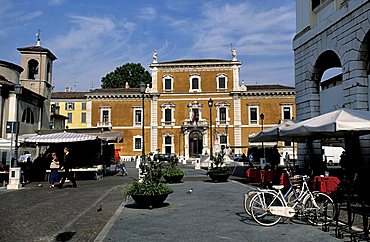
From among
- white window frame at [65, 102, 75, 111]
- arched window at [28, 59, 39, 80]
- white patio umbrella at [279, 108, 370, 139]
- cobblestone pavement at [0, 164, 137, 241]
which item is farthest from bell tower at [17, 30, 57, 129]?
white window frame at [65, 102, 75, 111]

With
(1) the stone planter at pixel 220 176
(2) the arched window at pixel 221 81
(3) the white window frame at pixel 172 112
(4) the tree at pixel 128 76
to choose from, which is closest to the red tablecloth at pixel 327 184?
(1) the stone planter at pixel 220 176

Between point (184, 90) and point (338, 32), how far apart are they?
42.3 m

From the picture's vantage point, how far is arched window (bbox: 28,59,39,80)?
3497 centimetres

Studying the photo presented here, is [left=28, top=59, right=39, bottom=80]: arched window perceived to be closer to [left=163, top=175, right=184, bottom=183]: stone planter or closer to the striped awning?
the striped awning

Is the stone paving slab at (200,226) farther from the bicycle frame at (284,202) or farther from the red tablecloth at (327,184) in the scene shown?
the red tablecloth at (327,184)

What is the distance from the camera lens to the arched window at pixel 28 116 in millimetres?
31741

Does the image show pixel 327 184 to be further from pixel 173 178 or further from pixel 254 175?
pixel 173 178

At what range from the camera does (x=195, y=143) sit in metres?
56.4

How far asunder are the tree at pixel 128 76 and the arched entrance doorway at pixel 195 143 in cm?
1895

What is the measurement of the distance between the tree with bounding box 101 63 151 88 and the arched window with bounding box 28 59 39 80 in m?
34.2

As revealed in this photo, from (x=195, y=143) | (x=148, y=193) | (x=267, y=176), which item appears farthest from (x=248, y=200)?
(x=195, y=143)

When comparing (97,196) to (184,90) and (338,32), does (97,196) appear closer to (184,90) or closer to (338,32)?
(338,32)

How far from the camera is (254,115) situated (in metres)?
56.2

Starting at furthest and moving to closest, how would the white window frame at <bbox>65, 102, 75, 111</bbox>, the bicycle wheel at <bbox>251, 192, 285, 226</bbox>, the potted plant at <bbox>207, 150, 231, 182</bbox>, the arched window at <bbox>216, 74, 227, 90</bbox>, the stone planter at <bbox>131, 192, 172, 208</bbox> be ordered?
the white window frame at <bbox>65, 102, 75, 111</bbox> < the arched window at <bbox>216, 74, 227, 90</bbox> < the potted plant at <bbox>207, 150, 231, 182</bbox> < the stone planter at <bbox>131, 192, 172, 208</bbox> < the bicycle wheel at <bbox>251, 192, 285, 226</bbox>
